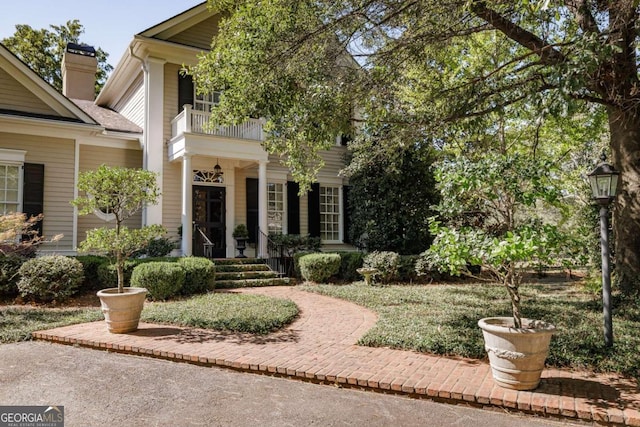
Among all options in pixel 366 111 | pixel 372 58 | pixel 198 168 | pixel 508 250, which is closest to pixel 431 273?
pixel 366 111

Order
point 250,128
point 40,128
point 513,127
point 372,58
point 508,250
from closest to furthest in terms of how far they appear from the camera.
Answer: point 508,250, point 372,58, point 40,128, point 250,128, point 513,127

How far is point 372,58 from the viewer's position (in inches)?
324

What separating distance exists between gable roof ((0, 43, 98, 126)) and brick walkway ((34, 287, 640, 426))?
7.30 metres

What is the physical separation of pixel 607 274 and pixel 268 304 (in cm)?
561

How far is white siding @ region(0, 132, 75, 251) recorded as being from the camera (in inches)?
452

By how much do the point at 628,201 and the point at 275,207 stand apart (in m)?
10.3

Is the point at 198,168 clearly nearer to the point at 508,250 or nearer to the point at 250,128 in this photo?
the point at 250,128

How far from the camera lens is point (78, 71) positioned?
1720cm

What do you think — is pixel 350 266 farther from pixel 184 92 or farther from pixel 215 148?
pixel 184 92

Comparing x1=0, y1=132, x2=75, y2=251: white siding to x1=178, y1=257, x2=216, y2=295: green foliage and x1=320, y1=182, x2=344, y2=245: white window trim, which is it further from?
x1=320, y1=182, x2=344, y2=245: white window trim

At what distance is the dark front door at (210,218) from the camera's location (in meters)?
13.1

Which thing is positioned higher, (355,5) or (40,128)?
(355,5)

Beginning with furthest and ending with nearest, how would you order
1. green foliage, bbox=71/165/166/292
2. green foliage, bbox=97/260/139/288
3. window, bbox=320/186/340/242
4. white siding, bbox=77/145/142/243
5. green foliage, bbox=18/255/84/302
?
1. window, bbox=320/186/340/242
2. white siding, bbox=77/145/142/243
3. green foliage, bbox=97/260/139/288
4. green foliage, bbox=18/255/84/302
5. green foliage, bbox=71/165/166/292

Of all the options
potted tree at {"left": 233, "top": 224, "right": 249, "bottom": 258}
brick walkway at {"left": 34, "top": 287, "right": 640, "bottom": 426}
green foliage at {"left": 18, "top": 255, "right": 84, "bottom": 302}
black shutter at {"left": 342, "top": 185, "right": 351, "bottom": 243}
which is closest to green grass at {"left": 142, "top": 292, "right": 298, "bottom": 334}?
brick walkway at {"left": 34, "top": 287, "right": 640, "bottom": 426}
